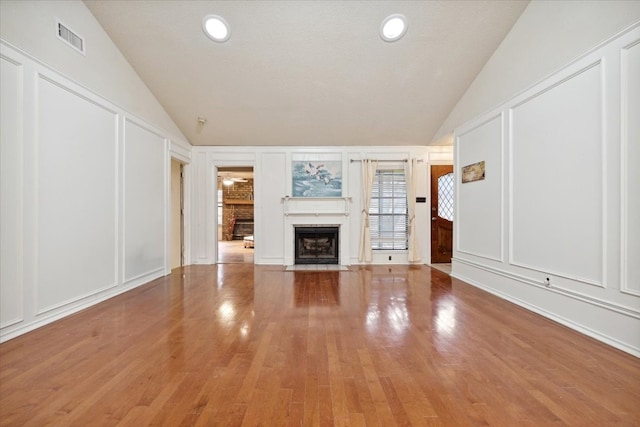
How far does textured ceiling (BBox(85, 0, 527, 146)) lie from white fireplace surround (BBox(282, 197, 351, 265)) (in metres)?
1.48

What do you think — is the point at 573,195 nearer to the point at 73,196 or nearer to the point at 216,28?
the point at 216,28

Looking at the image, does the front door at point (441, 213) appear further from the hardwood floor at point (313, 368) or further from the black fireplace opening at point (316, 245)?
the hardwood floor at point (313, 368)

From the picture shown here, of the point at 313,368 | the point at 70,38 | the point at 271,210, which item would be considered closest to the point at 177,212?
the point at 271,210

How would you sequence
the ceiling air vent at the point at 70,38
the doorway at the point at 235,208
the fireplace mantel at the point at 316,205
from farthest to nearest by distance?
1. the doorway at the point at 235,208
2. the fireplace mantel at the point at 316,205
3. the ceiling air vent at the point at 70,38

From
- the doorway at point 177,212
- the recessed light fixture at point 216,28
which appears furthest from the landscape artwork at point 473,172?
the doorway at point 177,212

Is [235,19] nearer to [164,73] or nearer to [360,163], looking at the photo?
[164,73]

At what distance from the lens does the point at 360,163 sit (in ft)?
21.2

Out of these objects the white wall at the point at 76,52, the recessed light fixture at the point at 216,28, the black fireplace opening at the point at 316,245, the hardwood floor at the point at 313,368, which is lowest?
the hardwood floor at the point at 313,368

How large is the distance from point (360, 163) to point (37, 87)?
5.18 meters

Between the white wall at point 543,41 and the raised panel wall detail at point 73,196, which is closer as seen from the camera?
the white wall at point 543,41

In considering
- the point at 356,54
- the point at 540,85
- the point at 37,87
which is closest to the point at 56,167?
the point at 37,87

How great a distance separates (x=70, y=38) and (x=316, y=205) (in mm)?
4536

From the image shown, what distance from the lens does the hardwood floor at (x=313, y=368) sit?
1.56 m

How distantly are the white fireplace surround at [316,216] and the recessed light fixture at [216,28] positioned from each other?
10.7ft
